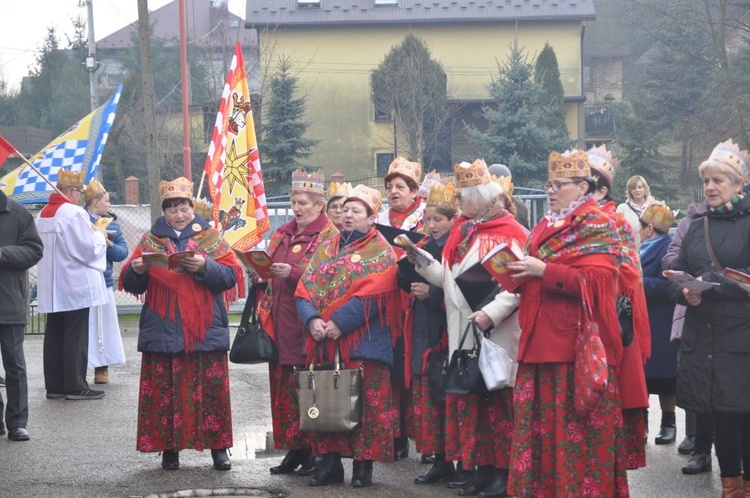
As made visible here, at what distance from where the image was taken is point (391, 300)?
23.6 ft

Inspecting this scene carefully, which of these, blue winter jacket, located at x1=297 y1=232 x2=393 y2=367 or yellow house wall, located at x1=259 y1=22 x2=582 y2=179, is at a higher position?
yellow house wall, located at x1=259 y1=22 x2=582 y2=179

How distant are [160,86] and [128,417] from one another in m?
43.9

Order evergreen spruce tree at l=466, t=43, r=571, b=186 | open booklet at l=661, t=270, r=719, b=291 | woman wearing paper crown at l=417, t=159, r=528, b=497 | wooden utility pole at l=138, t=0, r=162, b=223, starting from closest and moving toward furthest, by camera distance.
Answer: open booklet at l=661, t=270, r=719, b=291 < woman wearing paper crown at l=417, t=159, r=528, b=497 < wooden utility pole at l=138, t=0, r=162, b=223 < evergreen spruce tree at l=466, t=43, r=571, b=186

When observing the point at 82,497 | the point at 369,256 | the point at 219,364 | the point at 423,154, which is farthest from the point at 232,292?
the point at 423,154

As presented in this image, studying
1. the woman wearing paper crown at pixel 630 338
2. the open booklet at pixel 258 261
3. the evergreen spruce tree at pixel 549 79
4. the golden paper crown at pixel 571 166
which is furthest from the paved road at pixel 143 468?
the evergreen spruce tree at pixel 549 79

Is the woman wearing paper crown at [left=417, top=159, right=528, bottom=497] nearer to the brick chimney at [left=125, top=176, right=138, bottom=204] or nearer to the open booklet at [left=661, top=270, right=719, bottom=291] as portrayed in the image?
the open booklet at [left=661, top=270, right=719, bottom=291]

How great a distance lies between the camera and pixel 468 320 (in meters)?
6.77

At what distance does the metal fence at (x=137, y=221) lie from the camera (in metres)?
16.3

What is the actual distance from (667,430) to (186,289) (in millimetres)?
3777

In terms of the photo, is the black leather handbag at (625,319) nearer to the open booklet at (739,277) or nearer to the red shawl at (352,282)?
the open booklet at (739,277)

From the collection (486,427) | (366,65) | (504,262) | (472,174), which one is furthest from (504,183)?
(366,65)

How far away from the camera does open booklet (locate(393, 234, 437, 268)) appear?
6664mm

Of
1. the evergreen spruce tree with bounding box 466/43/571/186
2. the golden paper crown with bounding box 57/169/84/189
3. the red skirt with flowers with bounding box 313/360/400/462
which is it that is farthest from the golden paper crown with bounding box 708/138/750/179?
the evergreen spruce tree with bounding box 466/43/571/186

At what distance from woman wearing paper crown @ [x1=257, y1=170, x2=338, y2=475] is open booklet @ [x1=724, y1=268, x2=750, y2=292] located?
2.57 m
